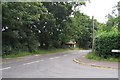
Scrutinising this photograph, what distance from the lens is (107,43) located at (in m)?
26.8

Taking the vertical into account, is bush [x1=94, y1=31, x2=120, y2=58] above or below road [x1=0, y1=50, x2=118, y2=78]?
above

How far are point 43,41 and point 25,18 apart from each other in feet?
59.2

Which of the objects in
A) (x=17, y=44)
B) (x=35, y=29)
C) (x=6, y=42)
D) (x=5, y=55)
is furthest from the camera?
Result: (x=35, y=29)

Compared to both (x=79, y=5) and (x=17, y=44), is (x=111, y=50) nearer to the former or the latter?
(x=17, y=44)

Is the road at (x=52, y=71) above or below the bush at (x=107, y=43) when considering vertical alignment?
below

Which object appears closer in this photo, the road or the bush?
the road

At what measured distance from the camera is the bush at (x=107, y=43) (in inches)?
1030

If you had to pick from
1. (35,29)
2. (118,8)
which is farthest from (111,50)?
(35,29)

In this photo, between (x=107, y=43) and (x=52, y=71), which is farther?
(x=107, y=43)

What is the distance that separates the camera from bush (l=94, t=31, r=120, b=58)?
26.2m

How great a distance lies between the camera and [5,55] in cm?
2902

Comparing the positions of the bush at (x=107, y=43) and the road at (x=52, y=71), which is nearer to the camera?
the road at (x=52, y=71)

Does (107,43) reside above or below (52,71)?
above

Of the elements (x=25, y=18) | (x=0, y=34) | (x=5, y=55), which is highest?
(x=25, y=18)
